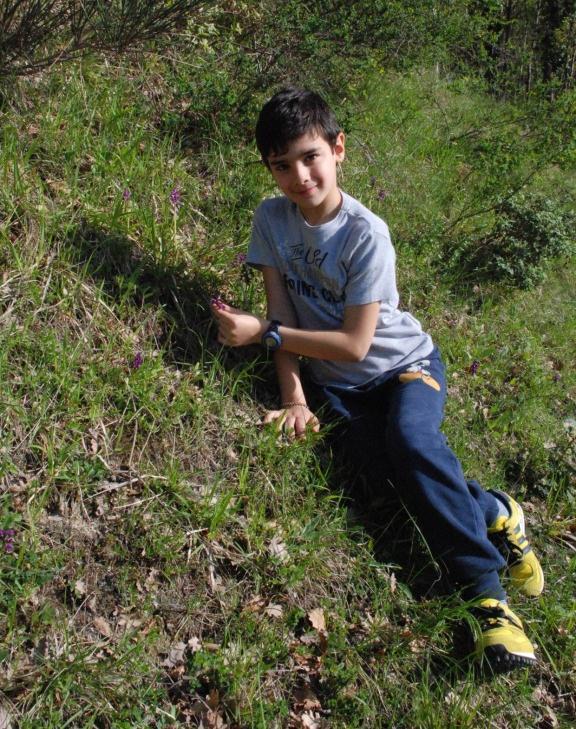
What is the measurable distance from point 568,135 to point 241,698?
4694 mm

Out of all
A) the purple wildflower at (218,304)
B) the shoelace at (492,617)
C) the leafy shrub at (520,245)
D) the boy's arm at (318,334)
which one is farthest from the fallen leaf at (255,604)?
the leafy shrub at (520,245)

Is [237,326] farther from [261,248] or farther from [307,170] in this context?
[307,170]

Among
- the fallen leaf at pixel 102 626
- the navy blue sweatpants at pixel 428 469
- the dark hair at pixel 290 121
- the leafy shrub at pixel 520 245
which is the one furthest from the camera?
the leafy shrub at pixel 520 245

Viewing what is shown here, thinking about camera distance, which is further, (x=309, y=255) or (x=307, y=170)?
(x=309, y=255)

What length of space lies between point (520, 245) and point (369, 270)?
2.33m

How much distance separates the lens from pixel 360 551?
311 cm

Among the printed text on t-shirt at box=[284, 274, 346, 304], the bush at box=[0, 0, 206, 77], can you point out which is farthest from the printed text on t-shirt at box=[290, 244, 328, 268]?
the bush at box=[0, 0, 206, 77]

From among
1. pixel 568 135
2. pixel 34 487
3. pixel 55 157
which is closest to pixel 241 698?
pixel 34 487

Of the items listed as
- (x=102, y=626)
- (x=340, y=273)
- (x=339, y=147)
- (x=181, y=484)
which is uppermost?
(x=339, y=147)

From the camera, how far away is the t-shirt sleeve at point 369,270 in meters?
3.10

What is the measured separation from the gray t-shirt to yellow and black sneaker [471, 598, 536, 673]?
3.67 feet

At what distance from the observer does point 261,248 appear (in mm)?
3438

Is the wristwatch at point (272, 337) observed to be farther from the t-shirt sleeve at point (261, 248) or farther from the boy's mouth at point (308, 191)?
the boy's mouth at point (308, 191)

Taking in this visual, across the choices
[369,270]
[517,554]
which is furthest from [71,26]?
[517,554]
